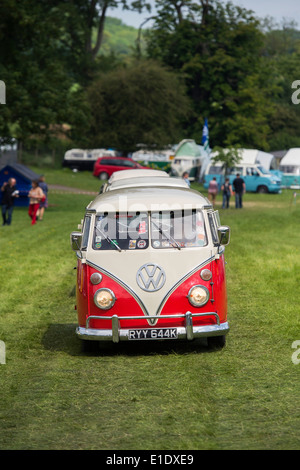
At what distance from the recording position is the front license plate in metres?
10.8

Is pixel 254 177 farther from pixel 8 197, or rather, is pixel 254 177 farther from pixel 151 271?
pixel 151 271

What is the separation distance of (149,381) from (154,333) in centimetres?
141

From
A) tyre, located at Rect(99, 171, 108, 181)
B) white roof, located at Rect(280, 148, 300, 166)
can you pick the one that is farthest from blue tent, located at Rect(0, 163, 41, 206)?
white roof, located at Rect(280, 148, 300, 166)

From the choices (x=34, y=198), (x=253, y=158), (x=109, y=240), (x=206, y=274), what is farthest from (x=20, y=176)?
(x=206, y=274)

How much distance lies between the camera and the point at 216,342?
36.9 feet

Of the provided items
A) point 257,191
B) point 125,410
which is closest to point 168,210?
point 125,410

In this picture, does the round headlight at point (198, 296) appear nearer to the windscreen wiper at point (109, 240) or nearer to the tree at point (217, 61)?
the windscreen wiper at point (109, 240)

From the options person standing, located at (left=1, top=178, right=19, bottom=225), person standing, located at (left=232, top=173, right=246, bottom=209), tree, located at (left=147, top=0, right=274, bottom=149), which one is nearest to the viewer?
person standing, located at (left=1, top=178, right=19, bottom=225)

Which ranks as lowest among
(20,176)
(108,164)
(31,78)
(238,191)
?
(108,164)

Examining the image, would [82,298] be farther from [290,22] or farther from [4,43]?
[290,22]

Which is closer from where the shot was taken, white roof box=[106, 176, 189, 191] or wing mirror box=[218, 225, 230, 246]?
wing mirror box=[218, 225, 230, 246]

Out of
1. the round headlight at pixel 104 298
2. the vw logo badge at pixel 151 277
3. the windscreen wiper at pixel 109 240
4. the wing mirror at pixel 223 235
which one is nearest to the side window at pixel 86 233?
the windscreen wiper at pixel 109 240

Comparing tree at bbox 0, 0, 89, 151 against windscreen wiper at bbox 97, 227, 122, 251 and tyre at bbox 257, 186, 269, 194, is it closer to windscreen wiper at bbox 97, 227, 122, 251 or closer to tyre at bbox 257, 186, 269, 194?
tyre at bbox 257, 186, 269, 194

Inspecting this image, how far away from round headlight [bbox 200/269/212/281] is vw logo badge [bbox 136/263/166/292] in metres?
0.48
